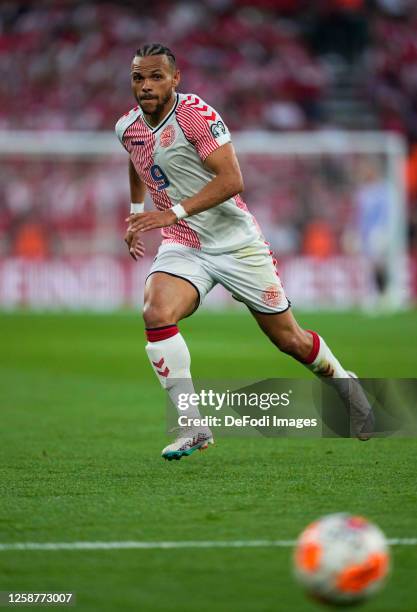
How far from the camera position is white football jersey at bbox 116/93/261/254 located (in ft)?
22.5

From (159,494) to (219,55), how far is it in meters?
21.3

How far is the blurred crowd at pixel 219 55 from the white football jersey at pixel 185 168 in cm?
1768

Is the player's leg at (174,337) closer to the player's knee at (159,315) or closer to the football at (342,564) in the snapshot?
the player's knee at (159,315)

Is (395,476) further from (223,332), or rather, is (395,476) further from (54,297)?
(54,297)

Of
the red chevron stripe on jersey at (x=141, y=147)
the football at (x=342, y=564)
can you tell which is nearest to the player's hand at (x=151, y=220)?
the red chevron stripe on jersey at (x=141, y=147)

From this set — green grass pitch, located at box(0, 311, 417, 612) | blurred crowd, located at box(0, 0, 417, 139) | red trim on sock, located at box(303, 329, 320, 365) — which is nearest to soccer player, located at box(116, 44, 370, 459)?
red trim on sock, located at box(303, 329, 320, 365)

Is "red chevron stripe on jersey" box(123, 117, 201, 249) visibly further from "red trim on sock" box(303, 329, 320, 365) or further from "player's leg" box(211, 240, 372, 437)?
"red trim on sock" box(303, 329, 320, 365)

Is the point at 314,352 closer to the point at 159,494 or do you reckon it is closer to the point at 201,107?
the point at 201,107

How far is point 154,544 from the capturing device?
476cm

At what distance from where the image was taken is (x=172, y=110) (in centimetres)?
695

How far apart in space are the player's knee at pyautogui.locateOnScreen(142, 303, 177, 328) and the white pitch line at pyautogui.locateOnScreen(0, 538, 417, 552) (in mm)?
2075

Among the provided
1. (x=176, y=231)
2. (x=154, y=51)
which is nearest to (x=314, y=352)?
(x=176, y=231)

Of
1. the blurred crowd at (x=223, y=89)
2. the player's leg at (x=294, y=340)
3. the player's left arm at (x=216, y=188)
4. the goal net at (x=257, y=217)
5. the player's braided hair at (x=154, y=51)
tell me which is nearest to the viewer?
the player's left arm at (x=216, y=188)

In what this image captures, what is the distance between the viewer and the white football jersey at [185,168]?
686 cm
